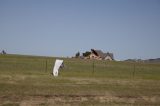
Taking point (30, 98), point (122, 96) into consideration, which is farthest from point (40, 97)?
point (122, 96)

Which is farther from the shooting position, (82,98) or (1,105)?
(82,98)

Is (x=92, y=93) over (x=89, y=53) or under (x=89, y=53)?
under

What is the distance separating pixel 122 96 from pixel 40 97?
5.05 m

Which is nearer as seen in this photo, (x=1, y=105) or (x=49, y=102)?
Result: (x=1, y=105)

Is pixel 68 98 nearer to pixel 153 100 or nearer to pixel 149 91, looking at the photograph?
pixel 153 100

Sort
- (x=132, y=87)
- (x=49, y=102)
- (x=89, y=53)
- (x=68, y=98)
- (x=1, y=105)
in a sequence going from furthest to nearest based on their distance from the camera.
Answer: (x=89, y=53), (x=132, y=87), (x=68, y=98), (x=49, y=102), (x=1, y=105)

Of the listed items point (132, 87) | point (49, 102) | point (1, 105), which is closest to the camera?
point (1, 105)

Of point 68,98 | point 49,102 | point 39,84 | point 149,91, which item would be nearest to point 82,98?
point 68,98

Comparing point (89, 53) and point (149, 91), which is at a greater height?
point (89, 53)

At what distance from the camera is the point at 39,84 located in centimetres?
2014

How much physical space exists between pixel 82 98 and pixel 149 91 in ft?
Answer: 20.3

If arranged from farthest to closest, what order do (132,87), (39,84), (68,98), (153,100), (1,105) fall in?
(132,87) < (39,84) < (153,100) < (68,98) < (1,105)

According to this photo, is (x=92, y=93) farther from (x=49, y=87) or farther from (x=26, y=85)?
(x=26, y=85)

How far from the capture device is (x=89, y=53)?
135500 mm
